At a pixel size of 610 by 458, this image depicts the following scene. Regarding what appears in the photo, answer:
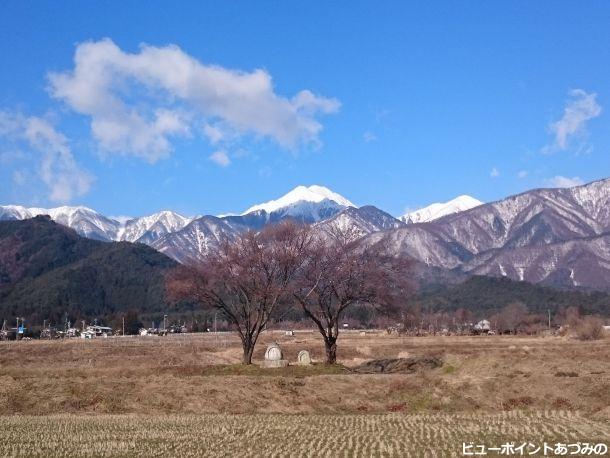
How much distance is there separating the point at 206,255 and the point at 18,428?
108 ft

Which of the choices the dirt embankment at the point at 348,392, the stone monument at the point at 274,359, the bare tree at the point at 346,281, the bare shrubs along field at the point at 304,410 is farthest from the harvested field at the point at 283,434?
the bare tree at the point at 346,281

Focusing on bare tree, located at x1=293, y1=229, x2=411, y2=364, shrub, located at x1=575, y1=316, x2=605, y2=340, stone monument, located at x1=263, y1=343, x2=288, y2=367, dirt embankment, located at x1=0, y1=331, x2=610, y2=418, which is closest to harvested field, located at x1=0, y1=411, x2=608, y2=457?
dirt embankment, located at x1=0, y1=331, x2=610, y2=418

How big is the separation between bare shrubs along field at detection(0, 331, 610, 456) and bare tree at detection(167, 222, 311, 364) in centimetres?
720

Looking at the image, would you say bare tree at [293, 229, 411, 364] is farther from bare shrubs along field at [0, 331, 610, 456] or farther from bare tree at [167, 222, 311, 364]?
bare shrubs along field at [0, 331, 610, 456]

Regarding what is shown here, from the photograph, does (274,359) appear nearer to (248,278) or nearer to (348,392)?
(248,278)

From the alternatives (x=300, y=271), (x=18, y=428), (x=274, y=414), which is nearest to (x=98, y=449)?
(x=18, y=428)

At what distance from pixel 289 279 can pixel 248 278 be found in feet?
10.6

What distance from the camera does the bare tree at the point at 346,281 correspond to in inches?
2109

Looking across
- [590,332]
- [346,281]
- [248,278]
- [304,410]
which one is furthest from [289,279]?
[590,332]

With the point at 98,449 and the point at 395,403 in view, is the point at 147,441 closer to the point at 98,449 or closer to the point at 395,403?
the point at 98,449

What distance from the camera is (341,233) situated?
60.8 metres

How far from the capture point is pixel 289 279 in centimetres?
5512

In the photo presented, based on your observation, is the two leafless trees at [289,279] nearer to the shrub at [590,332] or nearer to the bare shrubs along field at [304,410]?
the bare shrubs along field at [304,410]

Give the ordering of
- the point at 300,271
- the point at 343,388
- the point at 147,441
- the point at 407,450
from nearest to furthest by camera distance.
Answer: the point at 407,450, the point at 147,441, the point at 343,388, the point at 300,271
